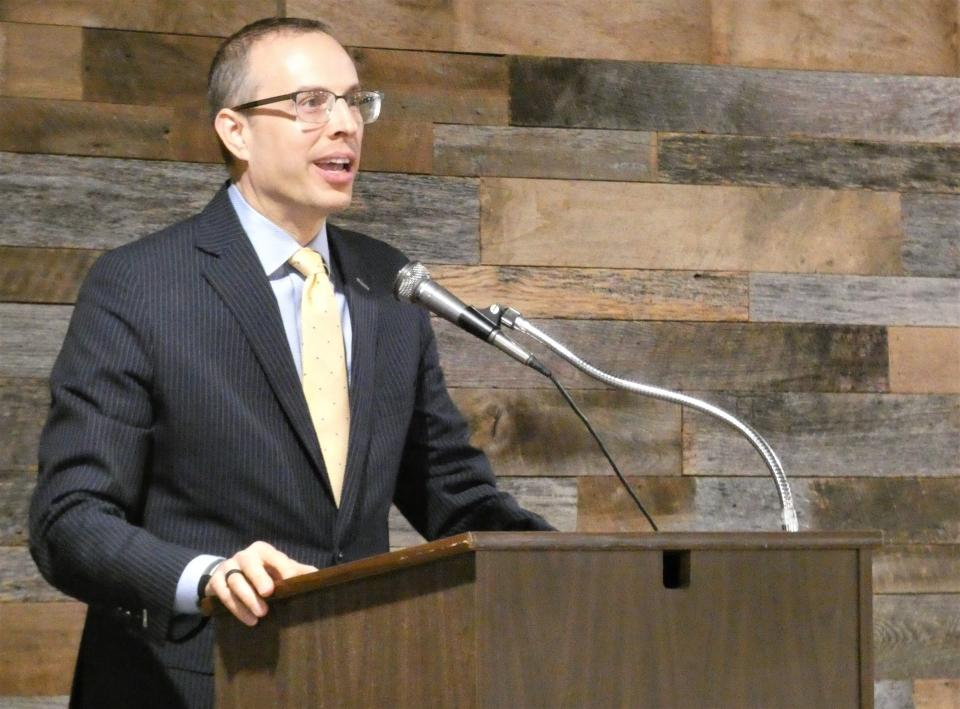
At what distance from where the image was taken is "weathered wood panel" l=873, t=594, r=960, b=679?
2.89 meters

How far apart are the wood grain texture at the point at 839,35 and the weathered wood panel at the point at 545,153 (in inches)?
10.7

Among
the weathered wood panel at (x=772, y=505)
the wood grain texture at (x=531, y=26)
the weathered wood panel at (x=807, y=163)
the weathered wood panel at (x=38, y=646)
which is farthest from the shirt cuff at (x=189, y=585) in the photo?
the weathered wood panel at (x=807, y=163)

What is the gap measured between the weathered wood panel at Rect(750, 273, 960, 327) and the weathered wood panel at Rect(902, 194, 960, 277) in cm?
3

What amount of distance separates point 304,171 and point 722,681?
93cm

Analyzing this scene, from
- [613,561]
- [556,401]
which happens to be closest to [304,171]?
[613,561]

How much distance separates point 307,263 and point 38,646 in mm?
1077

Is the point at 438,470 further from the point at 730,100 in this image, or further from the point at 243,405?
the point at 730,100

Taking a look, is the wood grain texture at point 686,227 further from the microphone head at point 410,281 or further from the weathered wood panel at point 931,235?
the microphone head at point 410,281

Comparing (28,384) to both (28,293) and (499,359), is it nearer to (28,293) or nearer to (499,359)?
(28,293)

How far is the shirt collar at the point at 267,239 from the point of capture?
6.13ft

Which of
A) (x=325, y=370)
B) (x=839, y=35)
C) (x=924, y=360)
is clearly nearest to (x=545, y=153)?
(x=839, y=35)

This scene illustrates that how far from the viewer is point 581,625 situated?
120cm

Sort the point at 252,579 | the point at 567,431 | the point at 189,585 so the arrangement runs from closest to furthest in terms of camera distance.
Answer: the point at 252,579 < the point at 189,585 < the point at 567,431

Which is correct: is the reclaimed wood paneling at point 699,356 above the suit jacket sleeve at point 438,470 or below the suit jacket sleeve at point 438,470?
above
